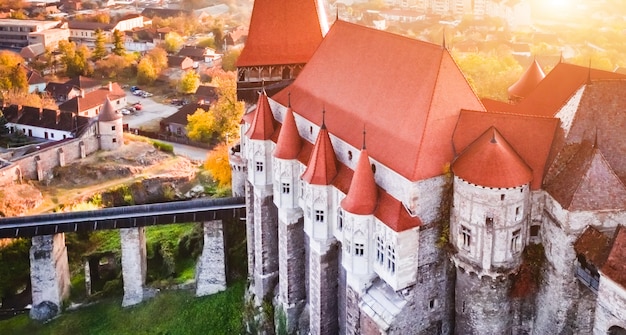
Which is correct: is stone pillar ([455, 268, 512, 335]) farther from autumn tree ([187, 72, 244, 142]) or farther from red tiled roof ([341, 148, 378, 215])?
autumn tree ([187, 72, 244, 142])

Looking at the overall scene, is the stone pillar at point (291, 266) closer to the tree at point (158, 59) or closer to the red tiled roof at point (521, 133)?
the red tiled roof at point (521, 133)

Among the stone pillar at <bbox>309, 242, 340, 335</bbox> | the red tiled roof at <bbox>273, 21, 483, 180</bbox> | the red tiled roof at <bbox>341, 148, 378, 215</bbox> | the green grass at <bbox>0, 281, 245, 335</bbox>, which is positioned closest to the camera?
the red tiled roof at <bbox>273, 21, 483, 180</bbox>

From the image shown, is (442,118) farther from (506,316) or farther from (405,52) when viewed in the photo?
(506,316)

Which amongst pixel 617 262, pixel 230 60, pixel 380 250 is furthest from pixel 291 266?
pixel 230 60

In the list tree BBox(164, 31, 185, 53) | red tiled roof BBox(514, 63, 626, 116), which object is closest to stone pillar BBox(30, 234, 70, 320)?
red tiled roof BBox(514, 63, 626, 116)

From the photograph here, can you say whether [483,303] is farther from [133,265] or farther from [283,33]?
[133,265]

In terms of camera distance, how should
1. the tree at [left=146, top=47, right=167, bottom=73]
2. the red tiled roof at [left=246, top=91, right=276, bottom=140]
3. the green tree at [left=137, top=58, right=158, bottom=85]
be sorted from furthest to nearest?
the tree at [left=146, top=47, right=167, bottom=73], the green tree at [left=137, top=58, right=158, bottom=85], the red tiled roof at [left=246, top=91, right=276, bottom=140]
